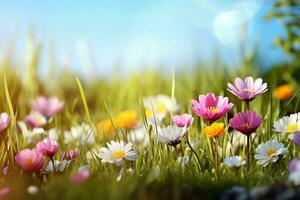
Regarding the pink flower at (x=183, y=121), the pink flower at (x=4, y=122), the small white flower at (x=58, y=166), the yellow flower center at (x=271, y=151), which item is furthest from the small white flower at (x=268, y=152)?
the pink flower at (x=4, y=122)

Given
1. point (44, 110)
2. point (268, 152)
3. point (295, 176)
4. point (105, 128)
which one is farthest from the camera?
point (44, 110)

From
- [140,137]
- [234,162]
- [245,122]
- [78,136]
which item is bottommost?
[140,137]

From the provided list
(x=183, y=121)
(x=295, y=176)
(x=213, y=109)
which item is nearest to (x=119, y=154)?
(x=183, y=121)

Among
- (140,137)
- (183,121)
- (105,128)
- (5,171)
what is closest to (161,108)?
(140,137)

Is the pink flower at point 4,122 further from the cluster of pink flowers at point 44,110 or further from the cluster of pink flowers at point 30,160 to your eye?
the cluster of pink flowers at point 44,110

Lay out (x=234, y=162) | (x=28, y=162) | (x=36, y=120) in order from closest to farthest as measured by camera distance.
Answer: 1. (x=28, y=162)
2. (x=234, y=162)
3. (x=36, y=120)

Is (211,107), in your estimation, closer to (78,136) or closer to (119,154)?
(119,154)

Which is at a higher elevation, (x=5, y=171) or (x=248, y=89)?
(x=248, y=89)

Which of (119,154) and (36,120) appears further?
(36,120)
